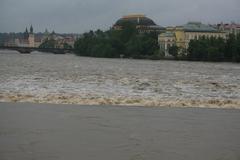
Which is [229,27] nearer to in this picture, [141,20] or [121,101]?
[141,20]

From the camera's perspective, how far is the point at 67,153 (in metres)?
11.2

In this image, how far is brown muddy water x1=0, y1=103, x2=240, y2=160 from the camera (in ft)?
37.3

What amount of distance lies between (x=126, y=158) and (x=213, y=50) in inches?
3526

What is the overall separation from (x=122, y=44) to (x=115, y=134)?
4412 inches

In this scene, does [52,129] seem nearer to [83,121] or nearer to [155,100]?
[83,121]

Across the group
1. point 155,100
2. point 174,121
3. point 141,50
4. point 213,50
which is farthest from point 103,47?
point 174,121

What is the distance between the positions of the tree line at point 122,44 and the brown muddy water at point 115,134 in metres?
97.1

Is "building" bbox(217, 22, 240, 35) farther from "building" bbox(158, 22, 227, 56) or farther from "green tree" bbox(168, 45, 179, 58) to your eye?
"green tree" bbox(168, 45, 179, 58)

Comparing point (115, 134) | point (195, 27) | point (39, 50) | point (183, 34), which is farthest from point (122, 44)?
point (115, 134)

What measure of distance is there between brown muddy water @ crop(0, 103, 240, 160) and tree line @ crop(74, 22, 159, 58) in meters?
97.1

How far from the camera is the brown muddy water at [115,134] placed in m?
11.4

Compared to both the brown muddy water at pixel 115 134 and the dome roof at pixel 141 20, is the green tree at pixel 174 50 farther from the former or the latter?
the brown muddy water at pixel 115 134

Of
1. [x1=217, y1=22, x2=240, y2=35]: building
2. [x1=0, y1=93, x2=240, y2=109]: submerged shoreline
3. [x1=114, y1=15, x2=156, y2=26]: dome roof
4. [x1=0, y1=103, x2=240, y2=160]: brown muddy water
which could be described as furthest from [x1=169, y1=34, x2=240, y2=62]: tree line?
[x1=0, y1=103, x2=240, y2=160]: brown muddy water

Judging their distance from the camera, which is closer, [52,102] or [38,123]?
[38,123]
